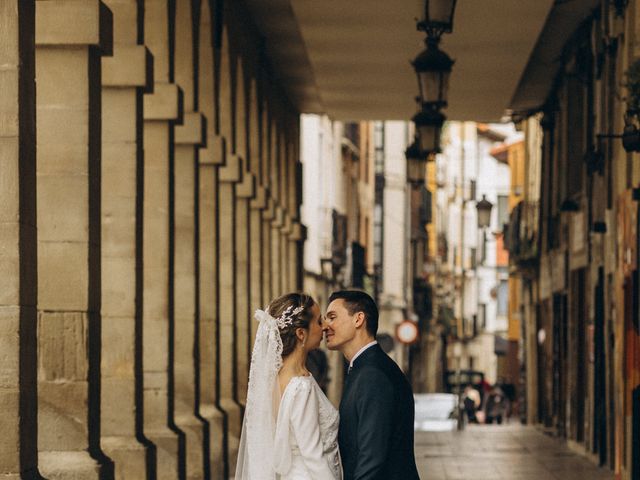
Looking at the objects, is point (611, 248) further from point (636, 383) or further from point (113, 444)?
point (113, 444)

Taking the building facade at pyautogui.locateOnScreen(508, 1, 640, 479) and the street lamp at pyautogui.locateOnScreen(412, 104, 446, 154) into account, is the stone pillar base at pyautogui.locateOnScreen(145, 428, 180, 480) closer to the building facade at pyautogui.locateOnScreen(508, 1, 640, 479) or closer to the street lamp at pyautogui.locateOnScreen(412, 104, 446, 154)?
the street lamp at pyautogui.locateOnScreen(412, 104, 446, 154)

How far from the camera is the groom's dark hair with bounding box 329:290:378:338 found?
7172 mm

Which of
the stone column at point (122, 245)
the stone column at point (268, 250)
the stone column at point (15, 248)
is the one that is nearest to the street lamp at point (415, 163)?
the stone column at point (268, 250)

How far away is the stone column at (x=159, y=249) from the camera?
15062mm

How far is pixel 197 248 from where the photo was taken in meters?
17.6

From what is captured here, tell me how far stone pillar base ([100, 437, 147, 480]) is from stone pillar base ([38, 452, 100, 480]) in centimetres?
195

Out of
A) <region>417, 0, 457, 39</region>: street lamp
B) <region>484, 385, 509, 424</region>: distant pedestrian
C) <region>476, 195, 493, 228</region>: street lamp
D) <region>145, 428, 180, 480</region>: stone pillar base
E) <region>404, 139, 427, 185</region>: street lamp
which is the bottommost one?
<region>484, 385, 509, 424</region>: distant pedestrian

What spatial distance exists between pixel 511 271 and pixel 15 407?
35.8 metres

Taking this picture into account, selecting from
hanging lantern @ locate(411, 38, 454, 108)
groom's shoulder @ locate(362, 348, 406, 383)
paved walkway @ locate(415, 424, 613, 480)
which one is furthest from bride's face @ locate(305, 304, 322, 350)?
paved walkway @ locate(415, 424, 613, 480)

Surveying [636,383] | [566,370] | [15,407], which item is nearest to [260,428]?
[15,407]

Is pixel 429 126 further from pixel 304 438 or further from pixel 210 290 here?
pixel 304 438

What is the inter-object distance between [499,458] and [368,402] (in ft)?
54.3

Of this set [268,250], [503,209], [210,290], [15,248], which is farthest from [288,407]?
[503,209]

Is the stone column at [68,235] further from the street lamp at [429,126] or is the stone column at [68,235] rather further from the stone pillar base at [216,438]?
the stone pillar base at [216,438]
